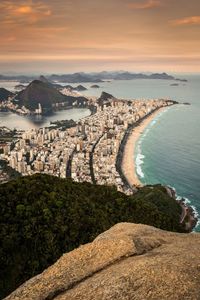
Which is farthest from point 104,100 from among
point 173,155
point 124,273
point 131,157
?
point 124,273

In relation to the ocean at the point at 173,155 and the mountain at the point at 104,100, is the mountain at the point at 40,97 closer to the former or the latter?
the mountain at the point at 104,100

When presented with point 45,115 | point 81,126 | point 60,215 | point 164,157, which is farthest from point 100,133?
point 60,215

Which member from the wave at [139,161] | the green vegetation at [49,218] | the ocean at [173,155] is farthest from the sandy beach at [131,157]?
the green vegetation at [49,218]

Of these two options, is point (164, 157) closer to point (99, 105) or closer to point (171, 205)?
point (171, 205)

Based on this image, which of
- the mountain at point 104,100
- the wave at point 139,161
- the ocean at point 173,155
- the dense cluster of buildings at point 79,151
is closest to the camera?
the ocean at point 173,155

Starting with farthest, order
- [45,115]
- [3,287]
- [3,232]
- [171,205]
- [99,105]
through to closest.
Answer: [99,105]
[45,115]
[171,205]
[3,232]
[3,287]

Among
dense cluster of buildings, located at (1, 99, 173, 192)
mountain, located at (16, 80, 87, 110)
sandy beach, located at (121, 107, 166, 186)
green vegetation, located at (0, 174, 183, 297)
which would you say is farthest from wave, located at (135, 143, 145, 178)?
mountain, located at (16, 80, 87, 110)
